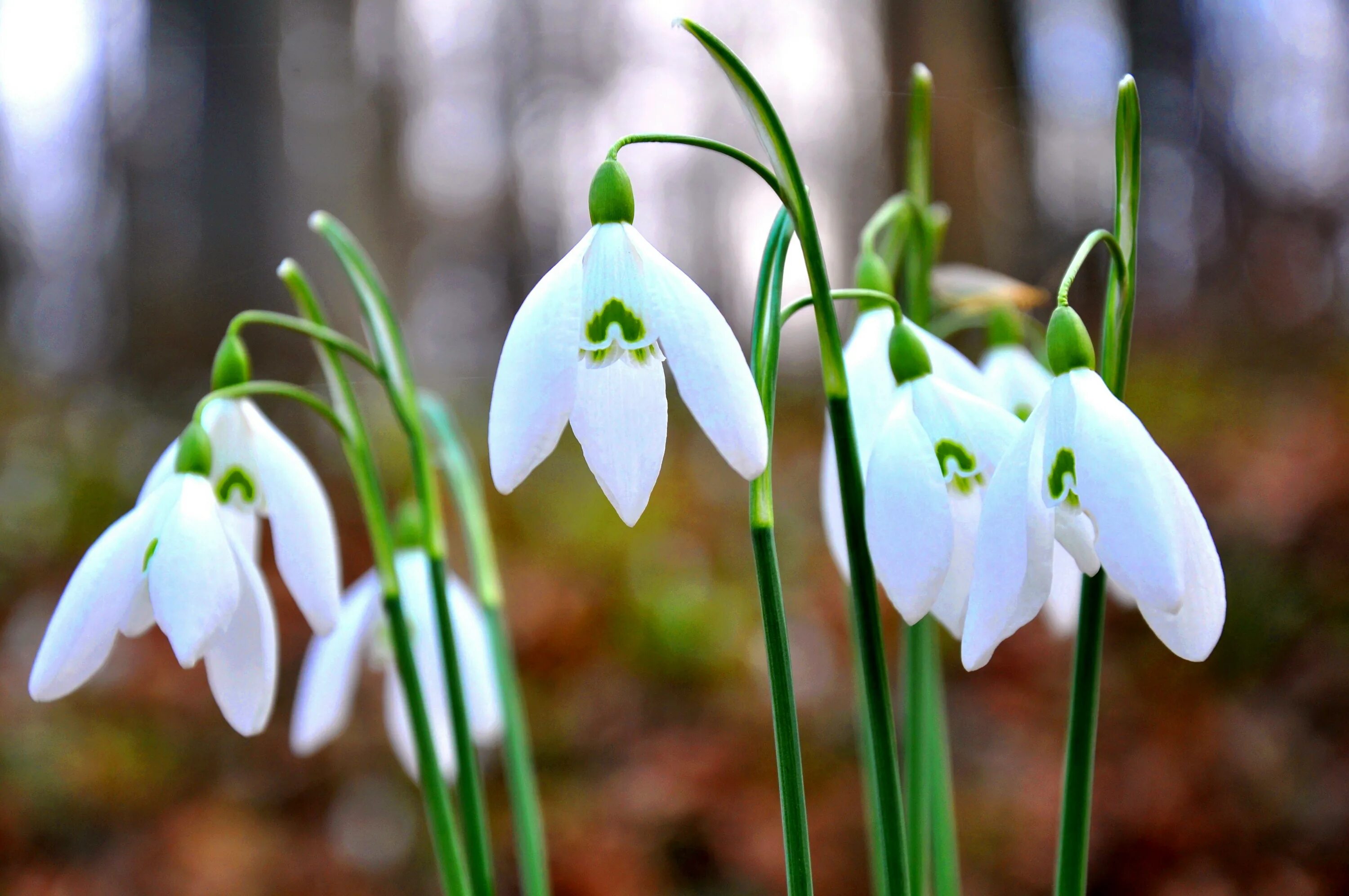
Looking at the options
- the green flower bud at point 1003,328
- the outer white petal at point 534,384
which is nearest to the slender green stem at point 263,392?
the outer white petal at point 534,384

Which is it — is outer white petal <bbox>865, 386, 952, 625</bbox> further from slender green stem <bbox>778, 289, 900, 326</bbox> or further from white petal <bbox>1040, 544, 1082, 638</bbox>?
white petal <bbox>1040, 544, 1082, 638</bbox>

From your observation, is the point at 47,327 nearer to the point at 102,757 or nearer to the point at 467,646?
the point at 102,757

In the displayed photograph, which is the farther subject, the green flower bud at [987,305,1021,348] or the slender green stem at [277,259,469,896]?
the green flower bud at [987,305,1021,348]

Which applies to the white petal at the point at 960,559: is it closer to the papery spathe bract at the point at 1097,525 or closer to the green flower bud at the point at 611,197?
the papery spathe bract at the point at 1097,525

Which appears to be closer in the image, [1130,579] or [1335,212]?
[1130,579]

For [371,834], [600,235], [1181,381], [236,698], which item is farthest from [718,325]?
[1181,381]

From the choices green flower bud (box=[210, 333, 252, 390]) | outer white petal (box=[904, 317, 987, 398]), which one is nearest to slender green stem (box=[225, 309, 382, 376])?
green flower bud (box=[210, 333, 252, 390])

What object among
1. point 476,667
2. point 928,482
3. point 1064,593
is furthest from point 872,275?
point 476,667
